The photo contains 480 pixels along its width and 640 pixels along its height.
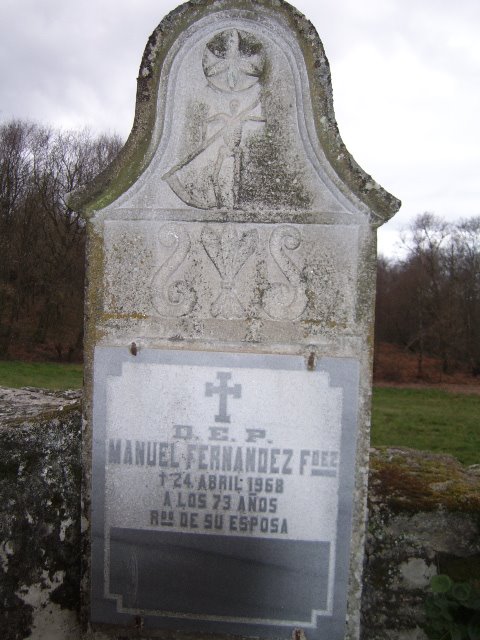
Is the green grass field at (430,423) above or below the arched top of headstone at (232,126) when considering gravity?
below

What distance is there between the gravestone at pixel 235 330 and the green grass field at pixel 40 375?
405 inches

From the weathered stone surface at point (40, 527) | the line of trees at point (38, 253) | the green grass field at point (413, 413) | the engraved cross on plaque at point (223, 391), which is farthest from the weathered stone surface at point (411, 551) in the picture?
the line of trees at point (38, 253)

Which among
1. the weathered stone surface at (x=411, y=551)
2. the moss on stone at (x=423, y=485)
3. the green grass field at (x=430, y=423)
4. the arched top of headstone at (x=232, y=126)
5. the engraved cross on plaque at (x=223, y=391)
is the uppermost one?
the arched top of headstone at (x=232, y=126)

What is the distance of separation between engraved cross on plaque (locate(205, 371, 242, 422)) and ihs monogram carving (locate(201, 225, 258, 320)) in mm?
285

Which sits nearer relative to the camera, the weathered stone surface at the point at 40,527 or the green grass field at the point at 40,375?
the weathered stone surface at the point at 40,527

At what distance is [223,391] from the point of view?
2.53 metres

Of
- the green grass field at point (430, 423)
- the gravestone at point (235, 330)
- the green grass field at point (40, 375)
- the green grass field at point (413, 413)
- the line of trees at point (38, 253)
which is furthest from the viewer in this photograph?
the line of trees at point (38, 253)

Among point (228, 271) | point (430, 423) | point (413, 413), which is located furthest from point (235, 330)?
point (413, 413)

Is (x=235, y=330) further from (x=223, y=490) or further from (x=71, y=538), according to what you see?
(x=71, y=538)

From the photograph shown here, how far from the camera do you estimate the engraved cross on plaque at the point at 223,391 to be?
253 centimetres

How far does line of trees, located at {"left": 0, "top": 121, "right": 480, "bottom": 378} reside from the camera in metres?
20.5

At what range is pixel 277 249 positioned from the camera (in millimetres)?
2492

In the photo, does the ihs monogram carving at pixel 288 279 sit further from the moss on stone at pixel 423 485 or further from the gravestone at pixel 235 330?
the moss on stone at pixel 423 485

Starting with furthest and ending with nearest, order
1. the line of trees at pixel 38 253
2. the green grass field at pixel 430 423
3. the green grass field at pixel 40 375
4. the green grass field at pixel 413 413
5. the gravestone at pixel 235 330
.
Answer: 1. the line of trees at pixel 38 253
2. the green grass field at pixel 40 375
3. the green grass field at pixel 413 413
4. the green grass field at pixel 430 423
5. the gravestone at pixel 235 330
